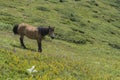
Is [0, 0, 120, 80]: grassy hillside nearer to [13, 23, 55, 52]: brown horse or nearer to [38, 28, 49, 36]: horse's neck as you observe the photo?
[13, 23, 55, 52]: brown horse

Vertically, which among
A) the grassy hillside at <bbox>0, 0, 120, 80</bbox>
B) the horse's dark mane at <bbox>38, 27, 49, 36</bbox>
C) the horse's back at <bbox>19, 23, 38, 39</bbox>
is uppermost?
the horse's dark mane at <bbox>38, 27, 49, 36</bbox>

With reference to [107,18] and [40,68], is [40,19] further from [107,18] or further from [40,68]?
[40,68]

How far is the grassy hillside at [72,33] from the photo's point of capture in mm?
24906

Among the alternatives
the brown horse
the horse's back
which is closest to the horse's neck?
the brown horse

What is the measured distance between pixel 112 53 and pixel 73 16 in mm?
22499

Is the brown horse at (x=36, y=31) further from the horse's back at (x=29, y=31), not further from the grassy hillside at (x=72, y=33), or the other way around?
the grassy hillside at (x=72, y=33)

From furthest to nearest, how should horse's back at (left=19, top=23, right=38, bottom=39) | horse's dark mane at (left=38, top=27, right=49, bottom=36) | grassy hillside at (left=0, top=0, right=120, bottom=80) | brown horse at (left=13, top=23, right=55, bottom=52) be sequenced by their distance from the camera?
1. horse's back at (left=19, top=23, right=38, bottom=39)
2. horse's dark mane at (left=38, top=27, right=49, bottom=36)
3. brown horse at (left=13, top=23, right=55, bottom=52)
4. grassy hillside at (left=0, top=0, right=120, bottom=80)

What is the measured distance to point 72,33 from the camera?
64312mm

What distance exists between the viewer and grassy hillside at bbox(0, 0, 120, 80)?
24906mm

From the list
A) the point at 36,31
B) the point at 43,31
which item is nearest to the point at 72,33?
the point at 36,31

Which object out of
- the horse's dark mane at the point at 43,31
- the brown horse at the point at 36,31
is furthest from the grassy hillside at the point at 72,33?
the horse's dark mane at the point at 43,31

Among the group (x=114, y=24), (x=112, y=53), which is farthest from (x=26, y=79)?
(x=114, y=24)

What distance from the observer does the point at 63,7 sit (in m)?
83.1

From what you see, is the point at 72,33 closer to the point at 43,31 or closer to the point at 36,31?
the point at 36,31
